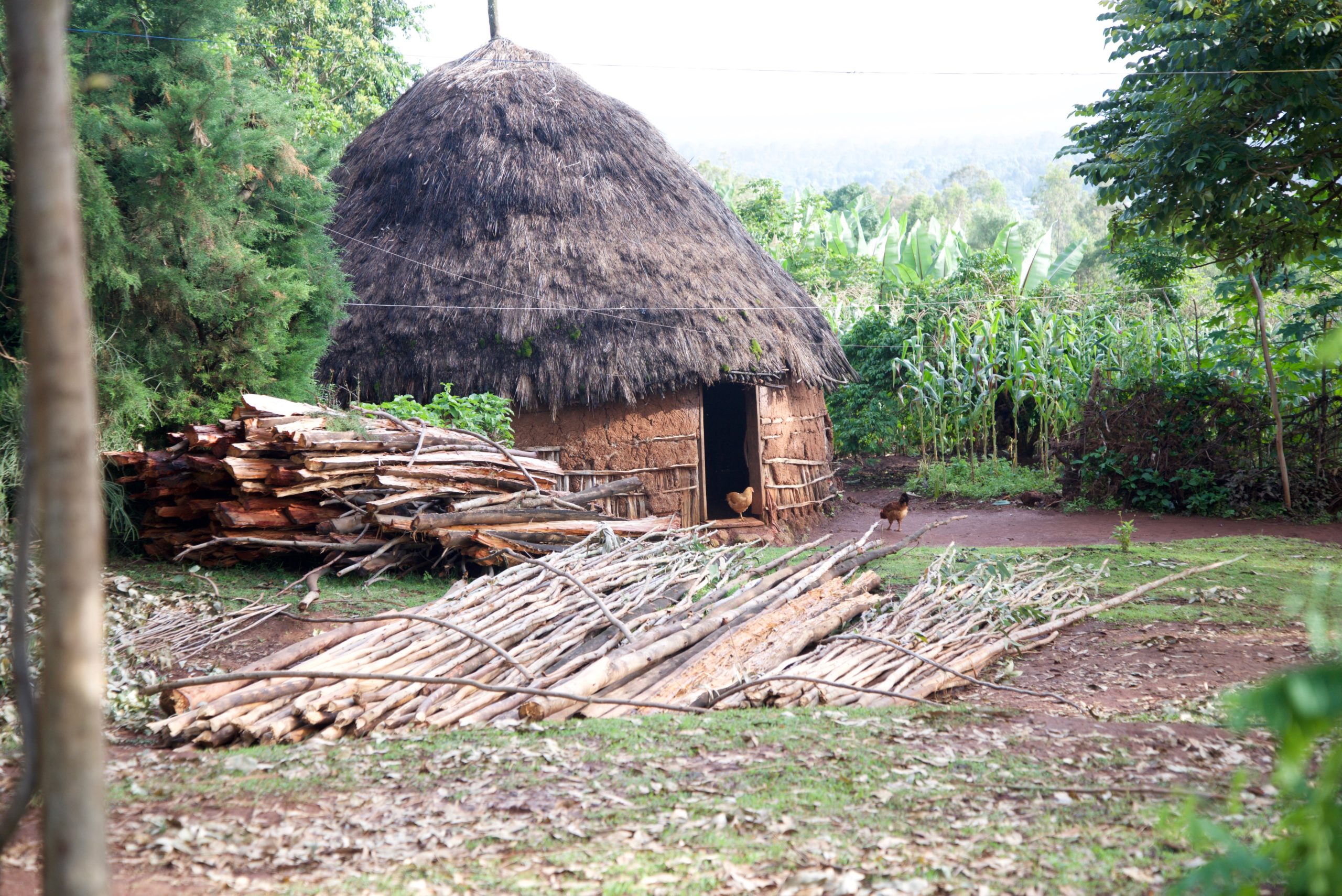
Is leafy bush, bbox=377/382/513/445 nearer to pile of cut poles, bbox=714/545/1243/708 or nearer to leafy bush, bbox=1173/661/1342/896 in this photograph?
pile of cut poles, bbox=714/545/1243/708

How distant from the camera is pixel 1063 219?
204 feet

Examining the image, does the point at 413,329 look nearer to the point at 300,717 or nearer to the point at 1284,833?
the point at 300,717

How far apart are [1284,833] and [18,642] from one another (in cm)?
291

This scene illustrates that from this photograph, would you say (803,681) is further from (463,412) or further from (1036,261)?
(1036,261)

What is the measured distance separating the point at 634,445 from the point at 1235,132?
20.1ft

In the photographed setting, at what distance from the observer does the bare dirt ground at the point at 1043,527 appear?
982cm

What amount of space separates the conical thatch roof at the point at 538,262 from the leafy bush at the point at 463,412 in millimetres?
722

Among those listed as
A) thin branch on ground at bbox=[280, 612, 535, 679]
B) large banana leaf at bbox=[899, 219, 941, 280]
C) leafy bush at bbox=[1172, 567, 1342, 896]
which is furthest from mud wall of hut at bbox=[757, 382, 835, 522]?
leafy bush at bbox=[1172, 567, 1342, 896]

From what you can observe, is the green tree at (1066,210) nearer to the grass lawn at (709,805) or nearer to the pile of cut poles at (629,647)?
the pile of cut poles at (629,647)

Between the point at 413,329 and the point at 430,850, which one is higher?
the point at 413,329

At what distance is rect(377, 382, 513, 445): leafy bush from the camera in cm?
827

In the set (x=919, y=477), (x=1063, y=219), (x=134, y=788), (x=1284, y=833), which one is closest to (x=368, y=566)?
(x=134, y=788)

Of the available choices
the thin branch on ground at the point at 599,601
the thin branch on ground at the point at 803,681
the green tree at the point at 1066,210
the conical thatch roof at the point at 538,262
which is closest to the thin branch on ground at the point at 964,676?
the thin branch on ground at the point at 803,681

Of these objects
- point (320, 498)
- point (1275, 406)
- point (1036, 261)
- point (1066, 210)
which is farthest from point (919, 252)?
point (1066, 210)
